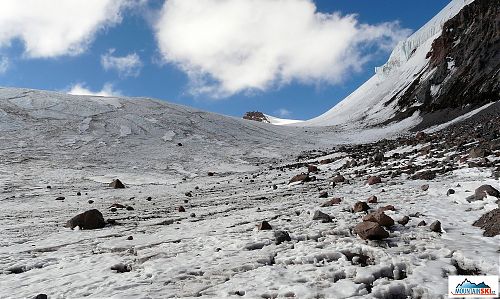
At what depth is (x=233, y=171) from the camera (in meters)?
30.8

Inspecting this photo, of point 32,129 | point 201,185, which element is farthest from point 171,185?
point 32,129

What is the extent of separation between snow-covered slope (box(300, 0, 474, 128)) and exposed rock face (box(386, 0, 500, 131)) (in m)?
9.18

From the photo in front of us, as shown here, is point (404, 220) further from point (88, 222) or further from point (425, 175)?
point (88, 222)

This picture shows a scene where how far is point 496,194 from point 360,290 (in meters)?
6.00

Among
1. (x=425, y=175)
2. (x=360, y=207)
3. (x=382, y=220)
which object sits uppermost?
(x=425, y=175)

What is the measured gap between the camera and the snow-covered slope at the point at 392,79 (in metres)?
84.4

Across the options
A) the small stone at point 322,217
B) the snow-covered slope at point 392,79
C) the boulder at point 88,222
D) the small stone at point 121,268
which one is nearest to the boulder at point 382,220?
the small stone at point 322,217

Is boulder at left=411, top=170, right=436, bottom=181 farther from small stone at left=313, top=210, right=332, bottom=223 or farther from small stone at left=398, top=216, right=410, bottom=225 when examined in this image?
small stone at left=313, top=210, right=332, bottom=223

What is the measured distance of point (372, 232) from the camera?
26.0 ft

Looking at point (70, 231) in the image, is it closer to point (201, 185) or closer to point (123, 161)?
point (201, 185)

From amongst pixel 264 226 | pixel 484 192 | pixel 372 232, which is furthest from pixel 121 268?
pixel 484 192

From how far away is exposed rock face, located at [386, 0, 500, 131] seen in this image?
50.3 metres

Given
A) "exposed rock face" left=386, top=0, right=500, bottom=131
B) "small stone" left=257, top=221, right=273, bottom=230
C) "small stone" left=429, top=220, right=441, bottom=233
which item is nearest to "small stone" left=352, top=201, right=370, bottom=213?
"small stone" left=429, top=220, right=441, bottom=233

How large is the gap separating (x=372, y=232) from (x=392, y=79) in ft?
345
